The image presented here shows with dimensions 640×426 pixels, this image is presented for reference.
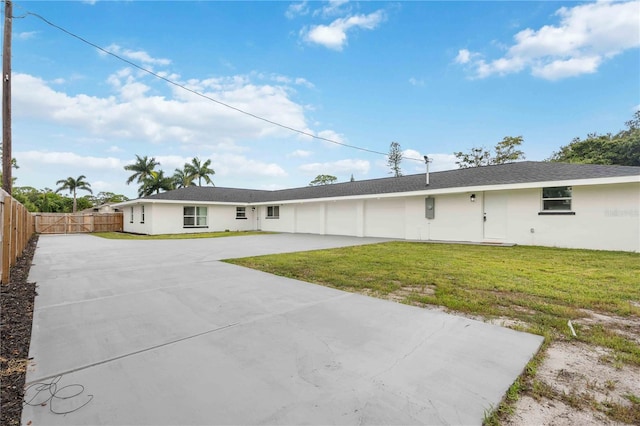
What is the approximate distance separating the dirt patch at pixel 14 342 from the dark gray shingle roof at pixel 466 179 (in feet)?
44.3

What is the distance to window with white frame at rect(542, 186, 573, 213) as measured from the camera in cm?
1052

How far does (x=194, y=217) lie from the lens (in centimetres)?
2120

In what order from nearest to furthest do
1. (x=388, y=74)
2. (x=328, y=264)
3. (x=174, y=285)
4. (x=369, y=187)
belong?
1. (x=174, y=285)
2. (x=328, y=264)
3. (x=388, y=74)
4. (x=369, y=187)

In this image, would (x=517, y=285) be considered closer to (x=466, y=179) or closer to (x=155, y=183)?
(x=466, y=179)

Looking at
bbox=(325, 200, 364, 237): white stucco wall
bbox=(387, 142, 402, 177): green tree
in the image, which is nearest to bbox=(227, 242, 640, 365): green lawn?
bbox=(325, 200, 364, 237): white stucco wall

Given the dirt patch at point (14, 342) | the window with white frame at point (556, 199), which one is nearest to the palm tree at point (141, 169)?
the dirt patch at point (14, 342)

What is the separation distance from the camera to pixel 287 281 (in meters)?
5.68

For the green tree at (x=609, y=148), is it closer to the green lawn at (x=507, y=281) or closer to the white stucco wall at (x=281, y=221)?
the green lawn at (x=507, y=281)

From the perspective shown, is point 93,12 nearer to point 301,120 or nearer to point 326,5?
point 326,5

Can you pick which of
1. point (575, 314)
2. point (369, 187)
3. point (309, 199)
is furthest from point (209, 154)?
point (575, 314)

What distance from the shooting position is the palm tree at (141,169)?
1351 inches

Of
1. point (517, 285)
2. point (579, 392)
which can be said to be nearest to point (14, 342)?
point (579, 392)

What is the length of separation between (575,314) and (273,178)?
32899 millimetres

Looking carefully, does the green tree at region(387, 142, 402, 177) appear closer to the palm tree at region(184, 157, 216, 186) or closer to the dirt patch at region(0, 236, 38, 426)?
the palm tree at region(184, 157, 216, 186)
